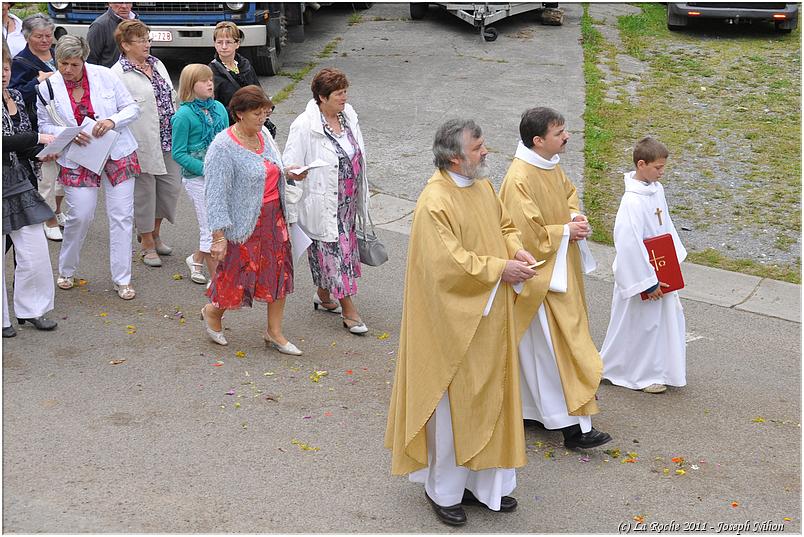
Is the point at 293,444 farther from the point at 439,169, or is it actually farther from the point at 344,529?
the point at 439,169

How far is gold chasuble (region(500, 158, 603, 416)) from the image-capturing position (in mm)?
5250

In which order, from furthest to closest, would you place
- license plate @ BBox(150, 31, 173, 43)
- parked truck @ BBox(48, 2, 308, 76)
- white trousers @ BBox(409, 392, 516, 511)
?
parked truck @ BBox(48, 2, 308, 76) → license plate @ BBox(150, 31, 173, 43) → white trousers @ BBox(409, 392, 516, 511)

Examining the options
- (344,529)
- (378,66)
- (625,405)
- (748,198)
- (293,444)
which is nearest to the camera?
(344,529)

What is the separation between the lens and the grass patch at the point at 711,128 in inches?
360

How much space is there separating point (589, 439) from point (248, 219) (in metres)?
2.42

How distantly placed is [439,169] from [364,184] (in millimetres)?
2178

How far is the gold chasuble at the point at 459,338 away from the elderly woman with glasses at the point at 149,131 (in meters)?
3.56

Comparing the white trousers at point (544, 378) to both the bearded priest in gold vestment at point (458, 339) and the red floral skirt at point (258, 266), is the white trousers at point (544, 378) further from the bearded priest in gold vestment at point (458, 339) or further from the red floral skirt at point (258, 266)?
the red floral skirt at point (258, 266)

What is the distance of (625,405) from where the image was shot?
6082 millimetres

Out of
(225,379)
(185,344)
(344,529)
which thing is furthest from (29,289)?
(344,529)

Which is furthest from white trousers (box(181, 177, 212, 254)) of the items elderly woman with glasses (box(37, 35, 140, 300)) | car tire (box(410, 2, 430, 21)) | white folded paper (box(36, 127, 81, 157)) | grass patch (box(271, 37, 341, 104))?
car tire (box(410, 2, 430, 21))

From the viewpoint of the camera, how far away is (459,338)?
457 cm

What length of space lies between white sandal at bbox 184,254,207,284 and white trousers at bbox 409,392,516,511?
329 centimetres

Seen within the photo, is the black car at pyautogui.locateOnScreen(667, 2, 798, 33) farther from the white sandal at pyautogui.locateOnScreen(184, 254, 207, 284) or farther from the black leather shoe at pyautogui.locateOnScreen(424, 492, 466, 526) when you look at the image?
the black leather shoe at pyautogui.locateOnScreen(424, 492, 466, 526)
